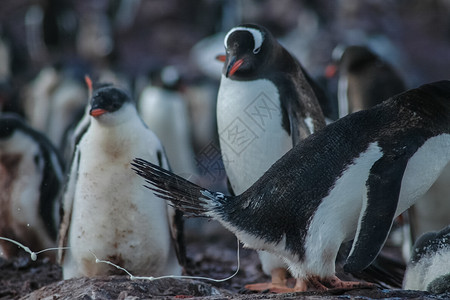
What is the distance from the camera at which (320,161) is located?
3666 millimetres

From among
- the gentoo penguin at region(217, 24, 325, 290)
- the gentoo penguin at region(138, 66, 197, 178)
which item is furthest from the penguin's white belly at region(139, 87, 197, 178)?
the gentoo penguin at region(217, 24, 325, 290)

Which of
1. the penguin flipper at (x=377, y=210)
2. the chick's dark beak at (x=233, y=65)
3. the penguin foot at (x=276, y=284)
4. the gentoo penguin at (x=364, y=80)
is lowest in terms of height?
the penguin foot at (x=276, y=284)

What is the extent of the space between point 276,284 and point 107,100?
4.43 feet

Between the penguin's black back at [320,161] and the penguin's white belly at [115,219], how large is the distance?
2.97 ft

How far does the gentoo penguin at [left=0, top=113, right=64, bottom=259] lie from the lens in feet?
17.9

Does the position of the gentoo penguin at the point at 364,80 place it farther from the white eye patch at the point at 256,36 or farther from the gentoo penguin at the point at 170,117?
the white eye patch at the point at 256,36

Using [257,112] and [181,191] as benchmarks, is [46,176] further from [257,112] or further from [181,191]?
[181,191]

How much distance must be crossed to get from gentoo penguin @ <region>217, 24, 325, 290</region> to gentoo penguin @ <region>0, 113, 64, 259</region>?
1.40 meters

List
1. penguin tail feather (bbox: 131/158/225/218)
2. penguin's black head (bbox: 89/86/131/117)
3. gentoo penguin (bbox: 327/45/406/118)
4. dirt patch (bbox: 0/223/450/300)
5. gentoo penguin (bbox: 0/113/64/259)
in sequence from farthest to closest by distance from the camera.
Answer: gentoo penguin (bbox: 327/45/406/118), gentoo penguin (bbox: 0/113/64/259), penguin's black head (bbox: 89/86/131/117), penguin tail feather (bbox: 131/158/225/218), dirt patch (bbox: 0/223/450/300)

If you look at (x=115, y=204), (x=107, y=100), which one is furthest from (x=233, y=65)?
(x=115, y=204)

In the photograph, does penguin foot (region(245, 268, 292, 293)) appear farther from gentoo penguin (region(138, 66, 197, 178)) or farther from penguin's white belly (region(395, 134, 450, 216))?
gentoo penguin (region(138, 66, 197, 178))

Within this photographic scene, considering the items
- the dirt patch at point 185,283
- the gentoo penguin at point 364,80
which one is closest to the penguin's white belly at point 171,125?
the dirt patch at point 185,283

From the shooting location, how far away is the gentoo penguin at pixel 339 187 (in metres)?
3.57

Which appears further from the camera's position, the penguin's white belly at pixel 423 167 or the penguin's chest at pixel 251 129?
the penguin's chest at pixel 251 129
